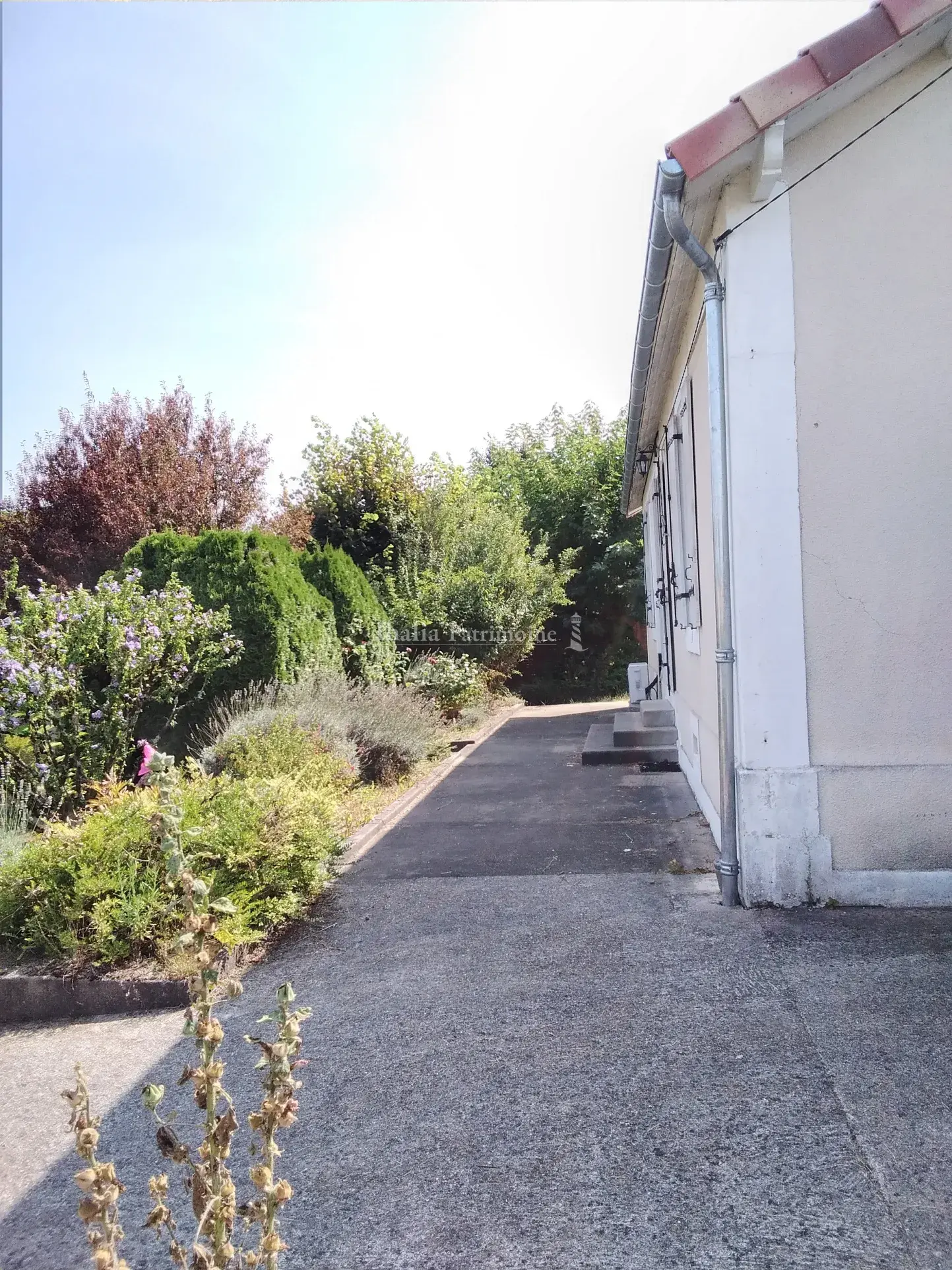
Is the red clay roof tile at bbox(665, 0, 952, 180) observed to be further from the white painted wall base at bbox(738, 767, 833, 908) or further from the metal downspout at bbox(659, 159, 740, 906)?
the white painted wall base at bbox(738, 767, 833, 908)

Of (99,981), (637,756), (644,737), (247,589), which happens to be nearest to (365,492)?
(247,589)

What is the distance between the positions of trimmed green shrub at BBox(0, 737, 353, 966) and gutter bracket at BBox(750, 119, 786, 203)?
3.97 meters

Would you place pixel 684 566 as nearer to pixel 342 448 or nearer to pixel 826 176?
pixel 826 176

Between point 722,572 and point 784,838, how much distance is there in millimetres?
1380

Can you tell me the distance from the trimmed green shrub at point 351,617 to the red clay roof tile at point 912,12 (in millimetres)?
8268

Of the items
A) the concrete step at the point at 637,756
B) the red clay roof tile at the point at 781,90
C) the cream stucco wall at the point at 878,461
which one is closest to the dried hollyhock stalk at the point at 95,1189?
the cream stucco wall at the point at 878,461

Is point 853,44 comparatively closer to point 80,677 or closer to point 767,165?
point 767,165

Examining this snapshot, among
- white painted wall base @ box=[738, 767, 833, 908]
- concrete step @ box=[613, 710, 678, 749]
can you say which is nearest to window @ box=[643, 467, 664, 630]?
concrete step @ box=[613, 710, 678, 749]

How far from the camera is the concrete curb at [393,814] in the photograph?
6.05m

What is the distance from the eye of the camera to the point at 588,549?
2189cm

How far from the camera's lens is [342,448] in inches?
624

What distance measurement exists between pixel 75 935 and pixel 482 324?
294 inches

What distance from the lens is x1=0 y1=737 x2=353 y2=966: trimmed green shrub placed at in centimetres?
407

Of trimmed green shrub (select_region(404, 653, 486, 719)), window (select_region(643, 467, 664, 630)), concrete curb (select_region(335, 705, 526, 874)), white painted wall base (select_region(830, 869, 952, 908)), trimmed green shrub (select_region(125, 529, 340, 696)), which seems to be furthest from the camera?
trimmed green shrub (select_region(404, 653, 486, 719))
